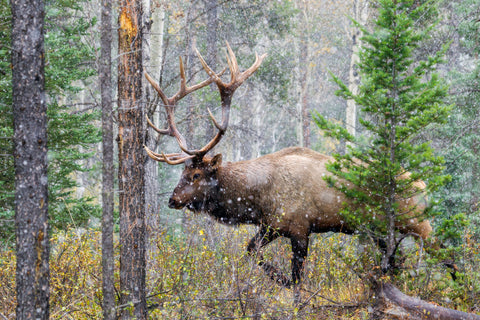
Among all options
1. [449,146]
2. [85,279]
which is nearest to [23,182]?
[85,279]

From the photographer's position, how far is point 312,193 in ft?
23.2

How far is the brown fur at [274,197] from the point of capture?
687cm

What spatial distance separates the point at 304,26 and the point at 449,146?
1242cm

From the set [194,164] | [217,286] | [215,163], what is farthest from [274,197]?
[217,286]

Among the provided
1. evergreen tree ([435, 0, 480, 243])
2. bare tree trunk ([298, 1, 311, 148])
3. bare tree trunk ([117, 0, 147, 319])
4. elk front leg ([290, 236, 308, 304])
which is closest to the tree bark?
elk front leg ([290, 236, 308, 304])

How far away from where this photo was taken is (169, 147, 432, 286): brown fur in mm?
6867

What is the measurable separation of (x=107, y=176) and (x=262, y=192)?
3.55m

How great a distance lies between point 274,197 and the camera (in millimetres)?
7062

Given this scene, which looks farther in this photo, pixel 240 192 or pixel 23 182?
pixel 240 192

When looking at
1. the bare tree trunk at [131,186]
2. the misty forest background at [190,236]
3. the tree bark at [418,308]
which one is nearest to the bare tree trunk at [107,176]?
the misty forest background at [190,236]

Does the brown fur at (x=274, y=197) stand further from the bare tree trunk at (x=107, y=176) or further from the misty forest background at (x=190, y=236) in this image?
the bare tree trunk at (x=107, y=176)

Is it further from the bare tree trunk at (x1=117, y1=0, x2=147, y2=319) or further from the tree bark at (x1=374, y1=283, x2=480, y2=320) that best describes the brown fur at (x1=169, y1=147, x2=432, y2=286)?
the bare tree trunk at (x1=117, y1=0, x2=147, y2=319)

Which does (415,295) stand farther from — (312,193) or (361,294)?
(312,193)

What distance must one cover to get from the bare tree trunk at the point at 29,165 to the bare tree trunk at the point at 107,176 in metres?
0.49
